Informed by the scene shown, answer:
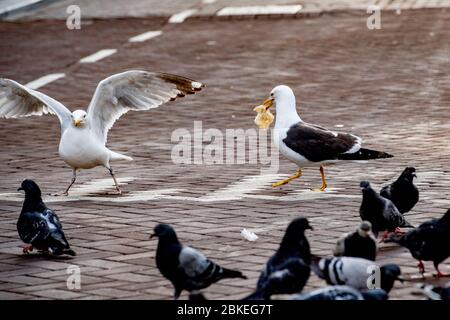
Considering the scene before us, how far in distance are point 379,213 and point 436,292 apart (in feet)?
5.54

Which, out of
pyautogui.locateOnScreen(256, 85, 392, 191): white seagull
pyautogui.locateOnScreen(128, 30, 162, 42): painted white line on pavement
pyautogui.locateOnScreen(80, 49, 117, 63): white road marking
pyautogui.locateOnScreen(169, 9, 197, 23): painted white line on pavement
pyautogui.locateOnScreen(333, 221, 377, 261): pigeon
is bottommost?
pyautogui.locateOnScreen(333, 221, 377, 261): pigeon

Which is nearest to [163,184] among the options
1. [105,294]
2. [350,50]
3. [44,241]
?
[44,241]

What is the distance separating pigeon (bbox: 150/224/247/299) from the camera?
6.23m

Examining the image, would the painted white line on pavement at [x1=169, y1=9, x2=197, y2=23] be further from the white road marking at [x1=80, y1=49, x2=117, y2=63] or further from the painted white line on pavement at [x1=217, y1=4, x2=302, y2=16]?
the white road marking at [x1=80, y1=49, x2=117, y2=63]

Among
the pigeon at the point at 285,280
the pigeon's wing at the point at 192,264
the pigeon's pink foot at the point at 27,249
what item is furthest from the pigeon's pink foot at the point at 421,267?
the pigeon's pink foot at the point at 27,249

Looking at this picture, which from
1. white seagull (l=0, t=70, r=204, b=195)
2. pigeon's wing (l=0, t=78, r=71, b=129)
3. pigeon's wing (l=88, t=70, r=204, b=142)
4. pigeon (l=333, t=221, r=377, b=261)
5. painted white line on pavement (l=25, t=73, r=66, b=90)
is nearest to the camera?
pigeon (l=333, t=221, r=377, b=261)

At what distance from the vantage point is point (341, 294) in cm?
564

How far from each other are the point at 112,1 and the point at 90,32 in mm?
4210

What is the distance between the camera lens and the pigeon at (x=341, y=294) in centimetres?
561

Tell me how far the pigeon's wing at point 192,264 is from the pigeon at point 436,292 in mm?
1223

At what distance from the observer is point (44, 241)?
290 inches

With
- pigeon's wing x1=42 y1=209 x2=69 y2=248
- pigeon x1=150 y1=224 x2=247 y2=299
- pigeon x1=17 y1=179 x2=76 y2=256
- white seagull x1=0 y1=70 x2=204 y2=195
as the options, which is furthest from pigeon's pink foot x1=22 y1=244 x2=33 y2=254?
white seagull x1=0 y1=70 x2=204 y2=195

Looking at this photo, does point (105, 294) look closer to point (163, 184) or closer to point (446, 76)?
point (163, 184)

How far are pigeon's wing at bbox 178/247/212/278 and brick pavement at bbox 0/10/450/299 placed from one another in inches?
10.7
